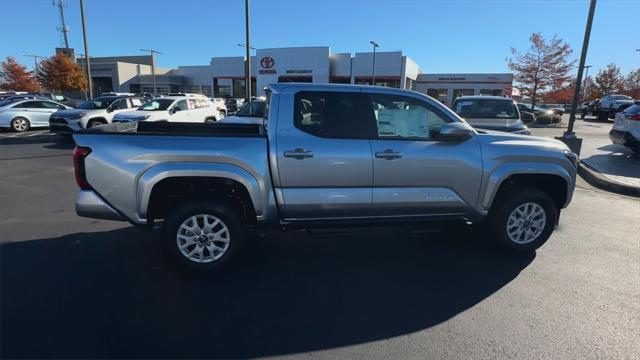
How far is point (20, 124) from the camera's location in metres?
16.8

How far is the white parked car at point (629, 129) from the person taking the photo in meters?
11.1

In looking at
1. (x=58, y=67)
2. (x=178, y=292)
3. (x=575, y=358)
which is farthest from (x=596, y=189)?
(x=58, y=67)

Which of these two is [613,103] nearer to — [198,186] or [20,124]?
[198,186]

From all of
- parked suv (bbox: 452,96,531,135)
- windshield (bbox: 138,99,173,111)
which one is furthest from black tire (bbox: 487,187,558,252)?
windshield (bbox: 138,99,173,111)

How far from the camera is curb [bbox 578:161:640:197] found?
26.7 feet

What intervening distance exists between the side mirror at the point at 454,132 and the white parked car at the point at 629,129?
10489 millimetres

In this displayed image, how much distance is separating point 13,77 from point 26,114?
190 feet

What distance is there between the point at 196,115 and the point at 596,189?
14145mm

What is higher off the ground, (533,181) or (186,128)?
(186,128)

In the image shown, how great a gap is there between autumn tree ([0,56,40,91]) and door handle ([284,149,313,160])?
2964 inches

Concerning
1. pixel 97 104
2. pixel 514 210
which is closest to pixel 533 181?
pixel 514 210

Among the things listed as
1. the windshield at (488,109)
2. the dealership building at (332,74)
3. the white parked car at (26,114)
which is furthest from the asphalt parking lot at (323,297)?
the dealership building at (332,74)

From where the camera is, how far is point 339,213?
4.04 meters

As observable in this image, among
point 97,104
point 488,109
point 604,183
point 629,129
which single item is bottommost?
point 604,183
